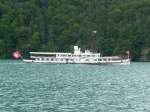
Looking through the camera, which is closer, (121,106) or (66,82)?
(121,106)

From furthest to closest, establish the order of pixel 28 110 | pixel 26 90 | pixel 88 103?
pixel 26 90, pixel 88 103, pixel 28 110

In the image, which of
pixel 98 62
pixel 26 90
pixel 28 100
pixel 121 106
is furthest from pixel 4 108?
pixel 98 62

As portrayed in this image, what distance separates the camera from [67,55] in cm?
18962

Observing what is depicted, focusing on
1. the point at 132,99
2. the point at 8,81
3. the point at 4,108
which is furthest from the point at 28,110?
the point at 8,81

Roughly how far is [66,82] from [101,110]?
38.6 metres

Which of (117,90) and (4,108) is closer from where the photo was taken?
(4,108)

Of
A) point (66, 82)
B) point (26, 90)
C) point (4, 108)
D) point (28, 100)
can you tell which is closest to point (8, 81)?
point (66, 82)

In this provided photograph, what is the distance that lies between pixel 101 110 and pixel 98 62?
11874 cm

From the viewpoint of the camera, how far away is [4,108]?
70.0 meters

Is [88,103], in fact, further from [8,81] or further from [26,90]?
[8,81]

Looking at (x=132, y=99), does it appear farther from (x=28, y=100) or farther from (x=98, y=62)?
(x=98, y=62)

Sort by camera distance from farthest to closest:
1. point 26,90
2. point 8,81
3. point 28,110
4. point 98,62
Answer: point 98,62 → point 8,81 → point 26,90 → point 28,110

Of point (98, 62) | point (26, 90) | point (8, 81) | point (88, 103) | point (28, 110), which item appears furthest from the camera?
point (98, 62)

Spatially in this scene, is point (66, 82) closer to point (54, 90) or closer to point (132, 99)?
point (54, 90)
